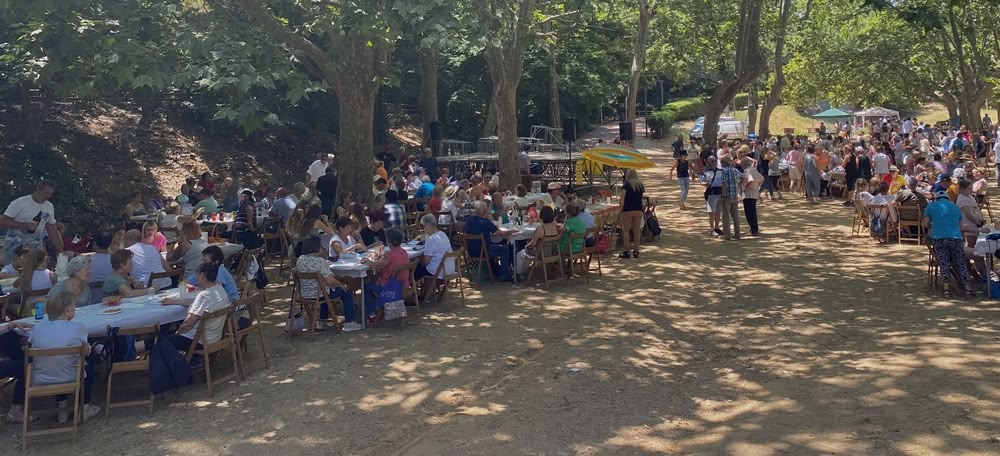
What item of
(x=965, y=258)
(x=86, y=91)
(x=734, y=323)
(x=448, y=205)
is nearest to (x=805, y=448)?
(x=734, y=323)

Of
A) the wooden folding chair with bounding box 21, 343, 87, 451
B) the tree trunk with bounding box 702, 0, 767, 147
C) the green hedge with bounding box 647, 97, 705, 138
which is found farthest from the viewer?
the green hedge with bounding box 647, 97, 705, 138

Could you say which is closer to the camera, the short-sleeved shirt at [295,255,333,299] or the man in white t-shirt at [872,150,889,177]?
the short-sleeved shirt at [295,255,333,299]

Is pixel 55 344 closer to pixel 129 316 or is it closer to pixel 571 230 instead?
pixel 129 316

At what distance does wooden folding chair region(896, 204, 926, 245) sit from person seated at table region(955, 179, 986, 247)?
274cm

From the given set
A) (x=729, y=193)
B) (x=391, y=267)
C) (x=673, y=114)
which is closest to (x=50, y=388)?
(x=391, y=267)

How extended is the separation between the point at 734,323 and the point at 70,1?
8.05 metres

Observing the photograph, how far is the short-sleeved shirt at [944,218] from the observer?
987 cm

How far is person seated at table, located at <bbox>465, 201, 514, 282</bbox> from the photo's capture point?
1141 cm

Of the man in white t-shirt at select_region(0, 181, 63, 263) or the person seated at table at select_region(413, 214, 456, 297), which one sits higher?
the man in white t-shirt at select_region(0, 181, 63, 263)

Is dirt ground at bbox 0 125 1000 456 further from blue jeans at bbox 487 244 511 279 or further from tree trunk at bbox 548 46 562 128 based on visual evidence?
tree trunk at bbox 548 46 562 128

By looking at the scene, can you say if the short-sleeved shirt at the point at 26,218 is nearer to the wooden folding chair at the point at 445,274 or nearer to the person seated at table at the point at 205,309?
the person seated at table at the point at 205,309

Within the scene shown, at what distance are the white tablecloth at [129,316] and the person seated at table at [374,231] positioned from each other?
3.79 m

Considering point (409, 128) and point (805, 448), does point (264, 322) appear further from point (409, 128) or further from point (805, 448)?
point (409, 128)

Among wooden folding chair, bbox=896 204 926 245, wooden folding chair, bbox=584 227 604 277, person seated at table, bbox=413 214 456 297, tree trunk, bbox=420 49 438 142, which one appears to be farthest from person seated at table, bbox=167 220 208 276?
tree trunk, bbox=420 49 438 142
